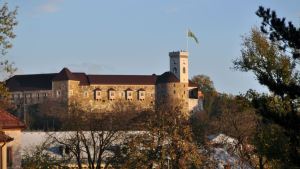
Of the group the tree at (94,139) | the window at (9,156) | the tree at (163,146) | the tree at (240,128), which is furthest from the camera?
the tree at (94,139)

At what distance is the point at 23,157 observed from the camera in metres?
48.2

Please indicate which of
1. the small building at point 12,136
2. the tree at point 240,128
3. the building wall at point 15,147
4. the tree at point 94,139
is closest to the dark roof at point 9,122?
the small building at point 12,136

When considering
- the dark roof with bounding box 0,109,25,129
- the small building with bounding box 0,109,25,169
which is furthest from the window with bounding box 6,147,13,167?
the dark roof with bounding box 0,109,25,129

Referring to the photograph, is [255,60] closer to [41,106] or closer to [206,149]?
[206,149]

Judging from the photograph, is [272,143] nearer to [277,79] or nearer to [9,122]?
[277,79]

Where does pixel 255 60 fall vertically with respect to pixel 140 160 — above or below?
above

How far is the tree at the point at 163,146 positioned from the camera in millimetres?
37031

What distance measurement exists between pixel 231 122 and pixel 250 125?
1.08 metres

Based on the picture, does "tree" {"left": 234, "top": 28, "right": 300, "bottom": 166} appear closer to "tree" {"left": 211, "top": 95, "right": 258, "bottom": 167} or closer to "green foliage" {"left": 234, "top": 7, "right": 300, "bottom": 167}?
"green foliage" {"left": 234, "top": 7, "right": 300, "bottom": 167}

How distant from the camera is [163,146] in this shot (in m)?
37.5

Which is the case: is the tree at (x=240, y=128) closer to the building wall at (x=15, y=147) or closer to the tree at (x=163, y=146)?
the tree at (x=163, y=146)

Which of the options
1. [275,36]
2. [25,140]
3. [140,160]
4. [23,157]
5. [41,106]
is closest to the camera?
[275,36]

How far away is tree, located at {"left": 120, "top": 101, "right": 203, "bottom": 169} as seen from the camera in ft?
121

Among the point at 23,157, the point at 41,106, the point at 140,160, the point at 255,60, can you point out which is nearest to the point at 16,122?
the point at 140,160
